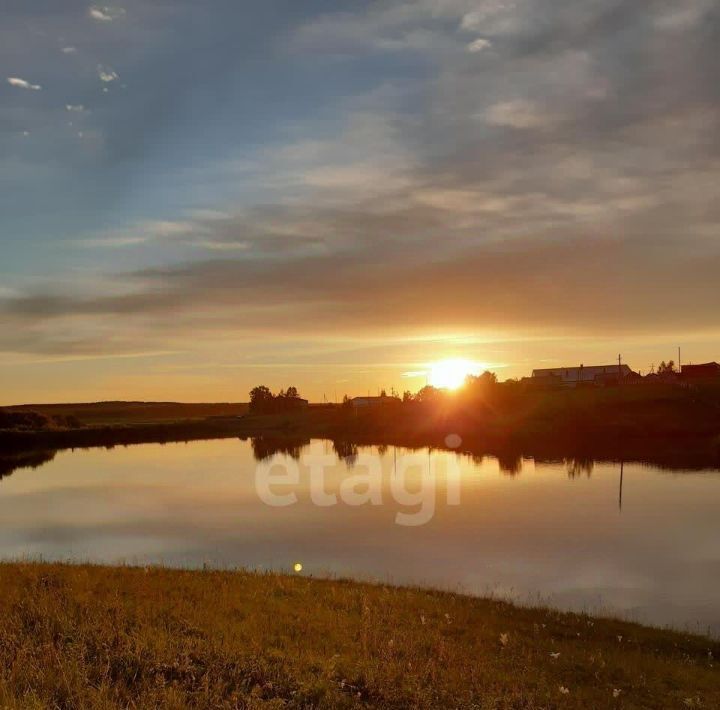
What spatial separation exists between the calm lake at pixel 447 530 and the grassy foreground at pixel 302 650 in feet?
27.8

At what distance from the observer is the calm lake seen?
3130 cm

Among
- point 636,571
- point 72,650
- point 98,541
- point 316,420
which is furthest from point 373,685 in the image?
point 316,420

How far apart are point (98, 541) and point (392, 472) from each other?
1743 inches

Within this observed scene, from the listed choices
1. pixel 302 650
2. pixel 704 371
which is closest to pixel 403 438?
pixel 704 371

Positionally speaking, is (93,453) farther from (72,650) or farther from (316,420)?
(72,650)

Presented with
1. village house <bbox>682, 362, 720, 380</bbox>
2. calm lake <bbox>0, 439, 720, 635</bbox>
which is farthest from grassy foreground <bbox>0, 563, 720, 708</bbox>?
village house <bbox>682, 362, 720, 380</bbox>

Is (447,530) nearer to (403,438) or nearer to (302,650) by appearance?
(302,650)

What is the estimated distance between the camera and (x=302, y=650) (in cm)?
1487

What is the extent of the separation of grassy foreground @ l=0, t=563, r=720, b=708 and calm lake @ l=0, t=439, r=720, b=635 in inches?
333

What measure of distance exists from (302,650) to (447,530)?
30750mm

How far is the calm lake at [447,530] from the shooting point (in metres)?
31.3

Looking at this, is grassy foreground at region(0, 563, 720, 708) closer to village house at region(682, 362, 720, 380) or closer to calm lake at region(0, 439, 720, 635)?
calm lake at region(0, 439, 720, 635)

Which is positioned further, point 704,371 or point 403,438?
point 704,371

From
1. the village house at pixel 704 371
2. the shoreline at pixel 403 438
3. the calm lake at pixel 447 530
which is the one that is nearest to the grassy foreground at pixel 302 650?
the calm lake at pixel 447 530
